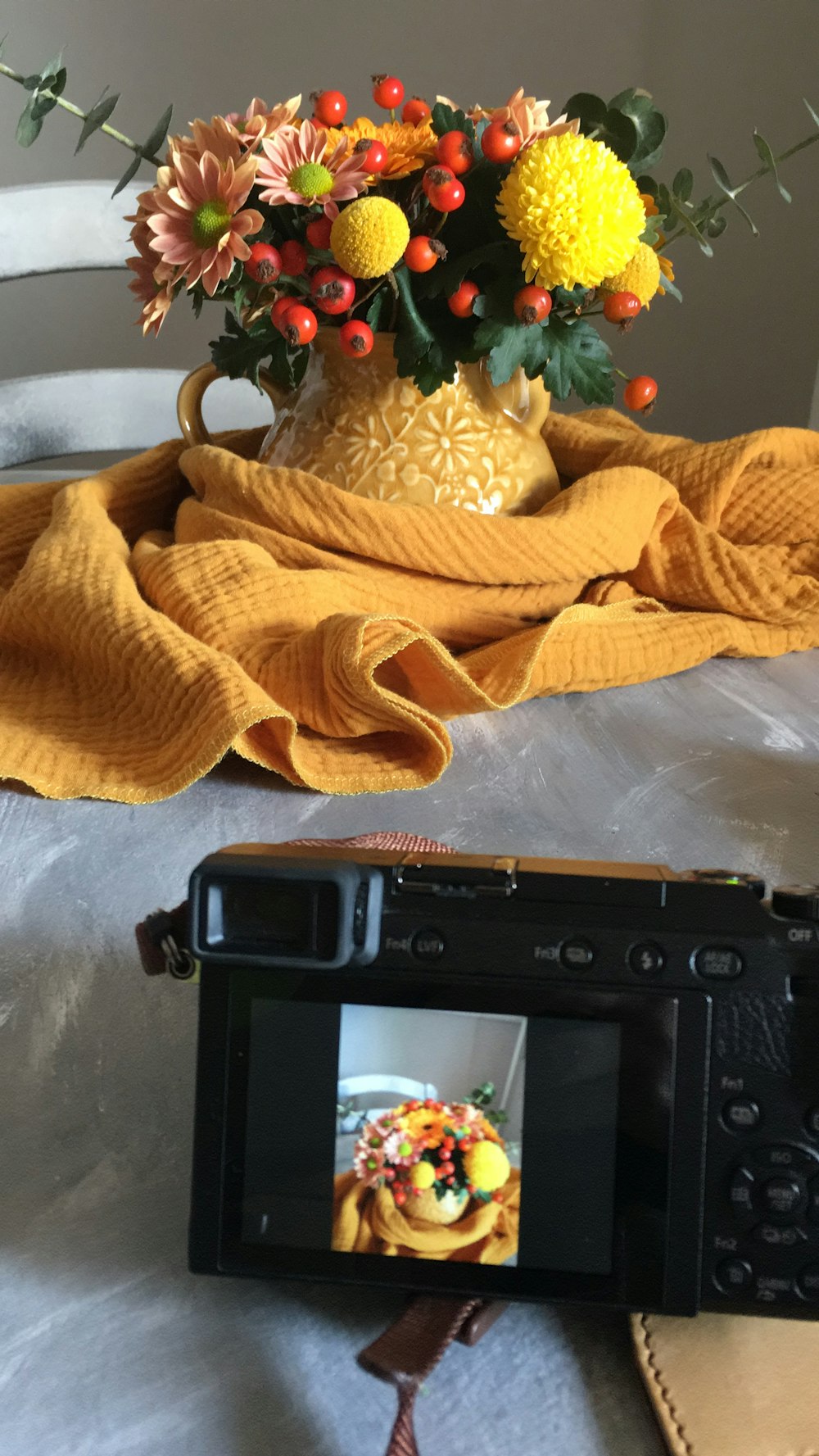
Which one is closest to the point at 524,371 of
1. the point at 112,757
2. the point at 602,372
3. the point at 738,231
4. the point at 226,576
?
the point at 602,372

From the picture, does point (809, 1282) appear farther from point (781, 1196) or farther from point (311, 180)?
point (311, 180)

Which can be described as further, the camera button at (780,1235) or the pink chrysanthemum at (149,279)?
the pink chrysanthemum at (149,279)

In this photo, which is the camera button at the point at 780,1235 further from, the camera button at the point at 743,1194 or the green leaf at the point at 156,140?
the green leaf at the point at 156,140

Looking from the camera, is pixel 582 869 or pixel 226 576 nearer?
pixel 582 869

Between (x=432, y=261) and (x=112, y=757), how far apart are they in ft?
1.04

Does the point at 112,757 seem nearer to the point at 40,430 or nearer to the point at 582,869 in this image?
the point at 582,869

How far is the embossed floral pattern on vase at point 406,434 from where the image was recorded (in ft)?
2.43

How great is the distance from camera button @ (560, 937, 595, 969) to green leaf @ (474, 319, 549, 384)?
0.48 metres

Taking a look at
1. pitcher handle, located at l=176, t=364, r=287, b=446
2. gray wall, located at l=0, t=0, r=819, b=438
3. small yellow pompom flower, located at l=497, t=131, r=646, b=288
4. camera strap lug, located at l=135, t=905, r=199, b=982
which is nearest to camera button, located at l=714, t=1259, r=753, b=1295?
camera strap lug, located at l=135, t=905, r=199, b=982

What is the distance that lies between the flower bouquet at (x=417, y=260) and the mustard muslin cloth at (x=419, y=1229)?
51cm

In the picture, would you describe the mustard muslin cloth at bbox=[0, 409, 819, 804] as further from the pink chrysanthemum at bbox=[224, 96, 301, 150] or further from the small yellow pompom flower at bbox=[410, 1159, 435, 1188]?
the small yellow pompom flower at bbox=[410, 1159, 435, 1188]

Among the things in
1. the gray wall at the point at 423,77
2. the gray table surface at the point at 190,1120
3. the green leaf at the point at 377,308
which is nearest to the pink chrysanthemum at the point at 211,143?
the green leaf at the point at 377,308

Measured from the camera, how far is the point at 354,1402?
0.89 feet

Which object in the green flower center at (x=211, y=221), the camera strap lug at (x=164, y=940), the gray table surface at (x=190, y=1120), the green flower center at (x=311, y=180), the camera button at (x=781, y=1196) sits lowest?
the gray table surface at (x=190, y=1120)
